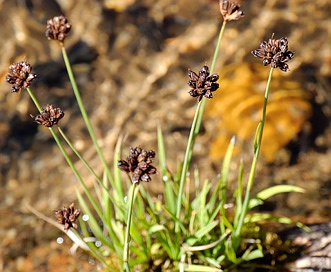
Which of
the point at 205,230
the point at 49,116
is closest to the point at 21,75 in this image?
the point at 49,116

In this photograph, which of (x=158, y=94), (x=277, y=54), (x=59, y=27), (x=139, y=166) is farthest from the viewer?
(x=158, y=94)

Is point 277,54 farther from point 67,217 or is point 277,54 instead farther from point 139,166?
point 67,217

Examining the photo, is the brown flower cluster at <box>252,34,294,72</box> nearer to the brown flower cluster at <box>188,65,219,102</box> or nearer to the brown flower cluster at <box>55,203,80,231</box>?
the brown flower cluster at <box>188,65,219,102</box>

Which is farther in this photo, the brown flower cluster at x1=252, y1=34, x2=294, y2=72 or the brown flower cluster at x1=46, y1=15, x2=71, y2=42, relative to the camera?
the brown flower cluster at x1=46, y1=15, x2=71, y2=42

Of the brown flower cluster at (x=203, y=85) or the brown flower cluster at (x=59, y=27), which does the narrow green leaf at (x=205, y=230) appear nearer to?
the brown flower cluster at (x=203, y=85)

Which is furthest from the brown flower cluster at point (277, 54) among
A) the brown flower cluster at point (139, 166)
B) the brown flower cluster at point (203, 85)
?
the brown flower cluster at point (139, 166)

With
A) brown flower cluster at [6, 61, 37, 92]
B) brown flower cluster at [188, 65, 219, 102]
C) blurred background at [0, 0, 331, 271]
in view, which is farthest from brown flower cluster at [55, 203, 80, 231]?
blurred background at [0, 0, 331, 271]
